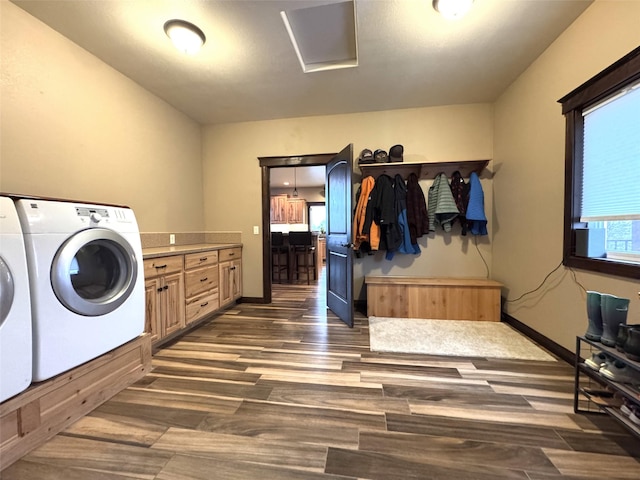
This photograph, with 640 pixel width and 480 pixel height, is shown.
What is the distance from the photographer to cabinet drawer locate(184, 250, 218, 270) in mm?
2367

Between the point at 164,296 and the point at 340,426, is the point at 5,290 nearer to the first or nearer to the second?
the point at 164,296

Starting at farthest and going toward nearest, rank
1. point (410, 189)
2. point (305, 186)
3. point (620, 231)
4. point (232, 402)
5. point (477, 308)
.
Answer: point (305, 186) < point (410, 189) < point (477, 308) < point (620, 231) < point (232, 402)

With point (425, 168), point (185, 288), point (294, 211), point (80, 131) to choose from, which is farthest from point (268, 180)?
point (294, 211)

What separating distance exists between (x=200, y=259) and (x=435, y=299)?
2560 millimetres

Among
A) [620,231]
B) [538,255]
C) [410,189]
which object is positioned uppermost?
[410,189]

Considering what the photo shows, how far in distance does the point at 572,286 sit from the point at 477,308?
981 mm

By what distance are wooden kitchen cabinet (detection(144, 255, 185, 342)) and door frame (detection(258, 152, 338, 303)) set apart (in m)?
1.24

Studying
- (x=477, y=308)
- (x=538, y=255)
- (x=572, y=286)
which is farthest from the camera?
(x=477, y=308)

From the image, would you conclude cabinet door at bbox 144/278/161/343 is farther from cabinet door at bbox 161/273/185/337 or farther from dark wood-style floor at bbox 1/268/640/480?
dark wood-style floor at bbox 1/268/640/480

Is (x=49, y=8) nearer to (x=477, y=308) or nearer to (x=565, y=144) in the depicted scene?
(x=565, y=144)

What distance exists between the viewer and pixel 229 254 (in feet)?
10.3

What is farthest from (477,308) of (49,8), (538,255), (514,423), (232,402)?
(49,8)

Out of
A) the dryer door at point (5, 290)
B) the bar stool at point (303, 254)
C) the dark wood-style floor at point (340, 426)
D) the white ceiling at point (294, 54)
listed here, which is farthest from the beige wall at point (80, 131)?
the bar stool at point (303, 254)

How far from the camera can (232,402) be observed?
1444mm
